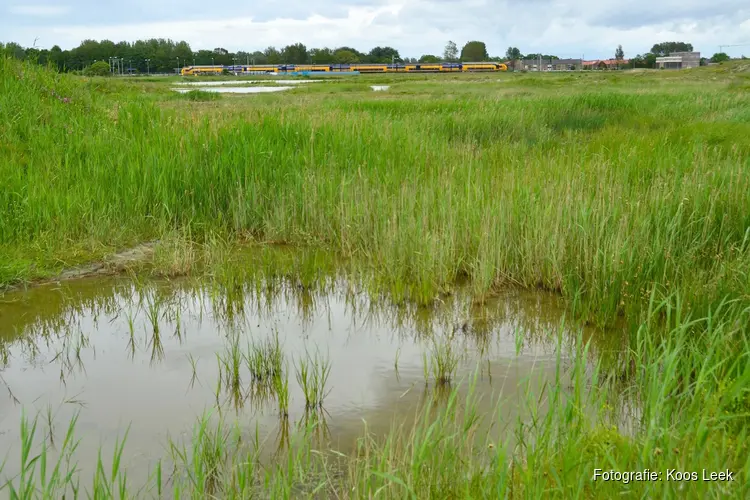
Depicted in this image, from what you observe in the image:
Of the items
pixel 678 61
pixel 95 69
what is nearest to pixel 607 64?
pixel 678 61

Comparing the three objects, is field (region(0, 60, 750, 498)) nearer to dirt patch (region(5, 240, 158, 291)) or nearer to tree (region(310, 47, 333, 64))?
dirt patch (region(5, 240, 158, 291))

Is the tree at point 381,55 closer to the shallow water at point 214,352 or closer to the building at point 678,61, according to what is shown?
the building at point 678,61

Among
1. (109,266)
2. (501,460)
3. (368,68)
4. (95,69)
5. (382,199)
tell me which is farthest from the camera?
(368,68)

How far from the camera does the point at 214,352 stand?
13.6 feet

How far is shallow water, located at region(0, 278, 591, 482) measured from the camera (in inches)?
128

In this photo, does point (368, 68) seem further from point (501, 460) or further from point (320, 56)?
point (501, 460)

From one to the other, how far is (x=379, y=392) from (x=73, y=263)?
367 centimetres

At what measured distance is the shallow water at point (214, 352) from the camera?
3.26m

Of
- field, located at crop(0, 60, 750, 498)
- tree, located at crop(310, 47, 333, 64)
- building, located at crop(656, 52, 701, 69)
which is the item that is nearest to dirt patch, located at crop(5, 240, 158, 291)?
field, located at crop(0, 60, 750, 498)

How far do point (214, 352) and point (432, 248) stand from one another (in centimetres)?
202

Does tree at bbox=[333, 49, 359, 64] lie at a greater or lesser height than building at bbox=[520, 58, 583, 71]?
greater

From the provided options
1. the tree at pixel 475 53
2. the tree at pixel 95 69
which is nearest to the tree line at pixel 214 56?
the tree at pixel 475 53

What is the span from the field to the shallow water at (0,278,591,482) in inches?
7.0

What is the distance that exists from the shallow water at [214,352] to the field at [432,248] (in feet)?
0.59
